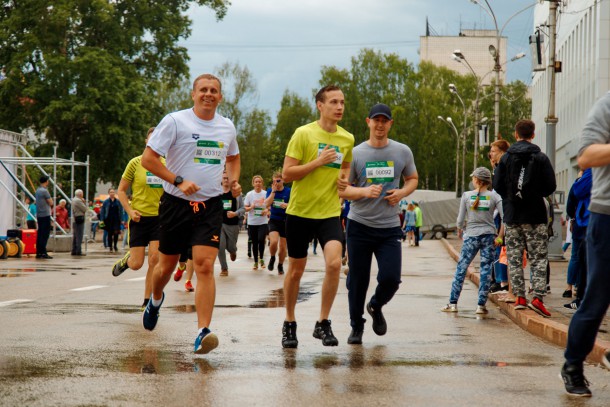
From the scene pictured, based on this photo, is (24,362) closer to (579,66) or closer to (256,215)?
(256,215)

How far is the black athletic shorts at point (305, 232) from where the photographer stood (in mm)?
8367

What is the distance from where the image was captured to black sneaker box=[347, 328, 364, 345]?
855cm

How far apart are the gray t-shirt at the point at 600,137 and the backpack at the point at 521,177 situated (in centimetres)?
486

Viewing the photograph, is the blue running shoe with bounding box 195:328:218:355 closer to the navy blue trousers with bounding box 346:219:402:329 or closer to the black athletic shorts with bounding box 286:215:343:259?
the black athletic shorts with bounding box 286:215:343:259

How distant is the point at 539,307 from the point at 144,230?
13.9ft

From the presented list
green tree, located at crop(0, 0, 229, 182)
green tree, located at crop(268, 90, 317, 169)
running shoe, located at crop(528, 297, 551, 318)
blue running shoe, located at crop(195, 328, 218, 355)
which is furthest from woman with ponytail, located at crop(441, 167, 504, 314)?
green tree, located at crop(268, 90, 317, 169)

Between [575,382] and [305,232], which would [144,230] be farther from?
[575,382]

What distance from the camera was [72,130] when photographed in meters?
48.0

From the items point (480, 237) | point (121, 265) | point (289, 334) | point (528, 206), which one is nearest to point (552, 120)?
point (480, 237)

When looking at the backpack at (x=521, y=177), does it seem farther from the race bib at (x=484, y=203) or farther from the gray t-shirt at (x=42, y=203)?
the gray t-shirt at (x=42, y=203)

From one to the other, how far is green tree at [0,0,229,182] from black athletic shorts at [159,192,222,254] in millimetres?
37730

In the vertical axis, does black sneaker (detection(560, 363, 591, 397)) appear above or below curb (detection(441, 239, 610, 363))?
above

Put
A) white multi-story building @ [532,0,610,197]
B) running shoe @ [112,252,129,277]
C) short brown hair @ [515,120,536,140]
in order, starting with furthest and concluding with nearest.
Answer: white multi-story building @ [532,0,610,197] → running shoe @ [112,252,129,277] → short brown hair @ [515,120,536,140]

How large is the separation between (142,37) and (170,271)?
42.1 metres
